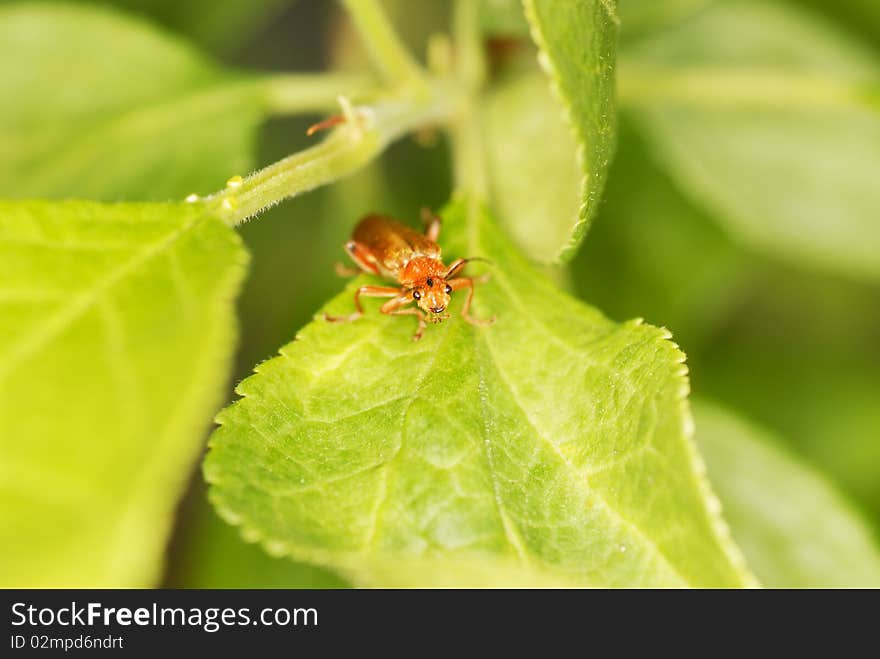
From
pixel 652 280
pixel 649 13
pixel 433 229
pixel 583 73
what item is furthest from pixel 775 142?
pixel 583 73

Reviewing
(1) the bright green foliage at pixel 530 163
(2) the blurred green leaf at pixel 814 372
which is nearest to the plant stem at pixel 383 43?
(1) the bright green foliage at pixel 530 163

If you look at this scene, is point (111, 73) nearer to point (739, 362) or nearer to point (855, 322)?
point (739, 362)

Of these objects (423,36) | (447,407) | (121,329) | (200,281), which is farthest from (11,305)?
(423,36)

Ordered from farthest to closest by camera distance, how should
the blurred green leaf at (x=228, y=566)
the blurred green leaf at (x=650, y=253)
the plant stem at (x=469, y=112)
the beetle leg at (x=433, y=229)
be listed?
the blurred green leaf at (x=650, y=253) < the blurred green leaf at (x=228, y=566) < the beetle leg at (x=433, y=229) < the plant stem at (x=469, y=112)

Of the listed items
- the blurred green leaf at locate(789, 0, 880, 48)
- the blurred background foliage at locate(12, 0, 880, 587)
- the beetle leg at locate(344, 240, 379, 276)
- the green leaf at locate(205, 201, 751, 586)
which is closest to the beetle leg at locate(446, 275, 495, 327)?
the green leaf at locate(205, 201, 751, 586)

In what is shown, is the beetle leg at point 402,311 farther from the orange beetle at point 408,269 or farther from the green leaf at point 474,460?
the green leaf at point 474,460

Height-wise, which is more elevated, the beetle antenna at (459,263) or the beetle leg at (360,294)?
the beetle antenna at (459,263)

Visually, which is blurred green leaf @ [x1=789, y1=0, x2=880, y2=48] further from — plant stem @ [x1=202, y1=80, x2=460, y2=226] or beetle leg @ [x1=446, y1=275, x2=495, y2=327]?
beetle leg @ [x1=446, y1=275, x2=495, y2=327]
